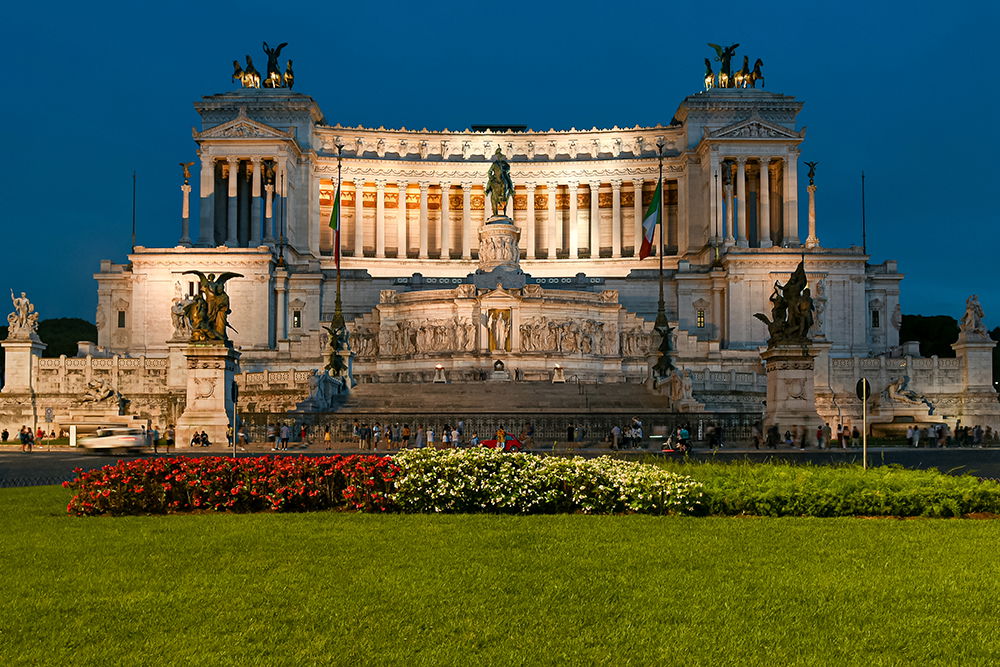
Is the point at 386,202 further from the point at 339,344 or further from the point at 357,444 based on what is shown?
→ the point at 357,444

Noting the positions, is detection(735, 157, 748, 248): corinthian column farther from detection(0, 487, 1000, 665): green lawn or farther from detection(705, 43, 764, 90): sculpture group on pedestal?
detection(0, 487, 1000, 665): green lawn

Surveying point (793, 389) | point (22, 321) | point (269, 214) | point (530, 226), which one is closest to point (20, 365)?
point (22, 321)

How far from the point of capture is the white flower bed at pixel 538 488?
16125 mm

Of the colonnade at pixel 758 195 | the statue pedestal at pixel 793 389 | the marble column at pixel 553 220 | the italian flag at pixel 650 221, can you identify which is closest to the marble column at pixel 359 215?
the marble column at pixel 553 220

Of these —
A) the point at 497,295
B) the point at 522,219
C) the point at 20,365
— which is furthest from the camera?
the point at 522,219

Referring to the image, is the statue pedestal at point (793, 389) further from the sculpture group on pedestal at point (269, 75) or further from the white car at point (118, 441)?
the sculpture group on pedestal at point (269, 75)

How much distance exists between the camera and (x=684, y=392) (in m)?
45.7

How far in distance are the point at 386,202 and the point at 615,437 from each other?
6178 cm

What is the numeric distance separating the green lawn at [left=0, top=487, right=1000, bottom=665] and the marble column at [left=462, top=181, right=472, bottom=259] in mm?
79430

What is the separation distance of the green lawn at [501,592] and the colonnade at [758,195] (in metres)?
69.5

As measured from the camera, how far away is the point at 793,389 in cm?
3875

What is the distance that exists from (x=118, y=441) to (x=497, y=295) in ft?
98.7

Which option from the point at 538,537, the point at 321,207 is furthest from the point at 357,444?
the point at 321,207

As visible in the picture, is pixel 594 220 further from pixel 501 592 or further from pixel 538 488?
pixel 501 592
